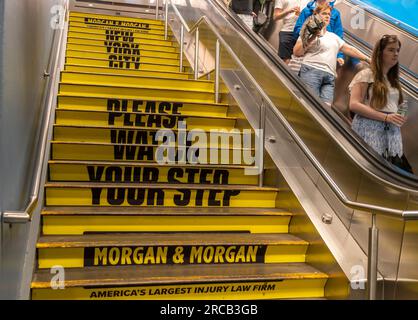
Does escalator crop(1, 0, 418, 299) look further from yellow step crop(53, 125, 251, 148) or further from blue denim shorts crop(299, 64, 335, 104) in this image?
blue denim shorts crop(299, 64, 335, 104)

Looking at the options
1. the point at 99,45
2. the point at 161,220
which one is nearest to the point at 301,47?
the point at 161,220

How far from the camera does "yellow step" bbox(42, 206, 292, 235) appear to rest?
279 centimetres

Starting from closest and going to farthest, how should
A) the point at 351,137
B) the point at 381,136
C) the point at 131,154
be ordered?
the point at 351,137, the point at 381,136, the point at 131,154

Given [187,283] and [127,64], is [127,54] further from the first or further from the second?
[187,283]

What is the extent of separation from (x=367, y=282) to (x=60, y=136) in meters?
2.53

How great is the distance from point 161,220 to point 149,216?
9cm

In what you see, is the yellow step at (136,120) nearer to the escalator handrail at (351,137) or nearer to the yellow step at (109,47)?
the escalator handrail at (351,137)

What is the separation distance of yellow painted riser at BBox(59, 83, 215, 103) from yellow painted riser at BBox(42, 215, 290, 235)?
168 cm

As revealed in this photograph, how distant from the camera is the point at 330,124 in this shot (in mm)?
3070

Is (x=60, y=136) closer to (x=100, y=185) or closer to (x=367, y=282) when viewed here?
(x=100, y=185)

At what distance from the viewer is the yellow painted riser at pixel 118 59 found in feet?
18.6

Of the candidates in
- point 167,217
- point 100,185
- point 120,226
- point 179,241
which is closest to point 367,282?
point 179,241

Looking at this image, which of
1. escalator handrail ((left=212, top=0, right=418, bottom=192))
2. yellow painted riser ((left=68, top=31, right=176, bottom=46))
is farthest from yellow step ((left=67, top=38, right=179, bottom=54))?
escalator handrail ((left=212, top=0, right=418, bottom=192))

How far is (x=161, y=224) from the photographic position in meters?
2.95
